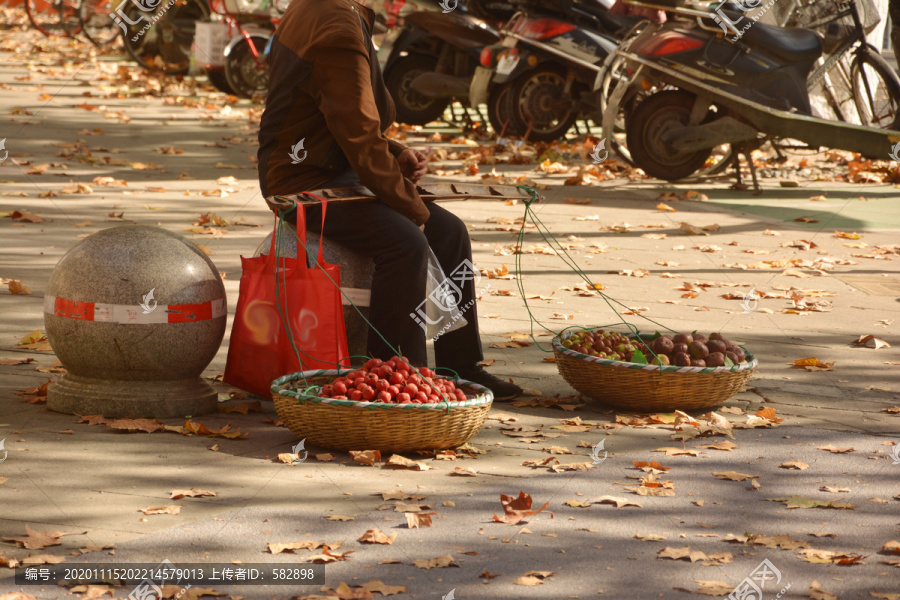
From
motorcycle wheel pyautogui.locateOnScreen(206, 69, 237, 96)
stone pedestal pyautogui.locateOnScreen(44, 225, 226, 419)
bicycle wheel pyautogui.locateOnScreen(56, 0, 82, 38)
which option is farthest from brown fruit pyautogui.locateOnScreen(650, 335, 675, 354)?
bicycle wheel pyautogui.locateOnScreen(56, 0, 82, 38)

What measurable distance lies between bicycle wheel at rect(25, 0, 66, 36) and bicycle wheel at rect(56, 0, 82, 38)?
20 centimetres

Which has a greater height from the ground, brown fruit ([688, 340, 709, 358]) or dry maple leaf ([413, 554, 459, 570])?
brown fruit ([688, 340, 709, 358])

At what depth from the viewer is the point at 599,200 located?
1061 cm

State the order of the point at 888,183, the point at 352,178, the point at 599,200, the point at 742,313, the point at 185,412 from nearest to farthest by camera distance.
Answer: the point at 185,412 < the point at 352,178 < the point at 742,313 < the point at 599,200 < the point at 888,183

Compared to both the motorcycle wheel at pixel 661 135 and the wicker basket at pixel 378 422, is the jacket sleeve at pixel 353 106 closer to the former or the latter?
the wicker basket at pixel 378 422

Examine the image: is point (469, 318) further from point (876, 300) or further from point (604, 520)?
point (876, 300)

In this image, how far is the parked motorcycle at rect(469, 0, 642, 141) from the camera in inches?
470

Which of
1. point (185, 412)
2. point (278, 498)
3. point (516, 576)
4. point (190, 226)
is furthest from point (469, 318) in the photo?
point (190, 226)

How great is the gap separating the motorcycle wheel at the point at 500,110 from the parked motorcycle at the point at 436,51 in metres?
0.34

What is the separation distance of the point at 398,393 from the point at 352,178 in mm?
1199

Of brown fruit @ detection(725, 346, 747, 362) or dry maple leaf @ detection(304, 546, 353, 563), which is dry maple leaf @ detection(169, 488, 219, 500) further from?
brown fruit @ detection(725, 346, 747, 362)
